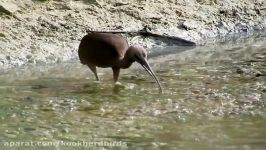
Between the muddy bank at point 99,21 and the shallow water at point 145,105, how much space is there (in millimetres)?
497

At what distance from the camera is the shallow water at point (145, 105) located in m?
4.30

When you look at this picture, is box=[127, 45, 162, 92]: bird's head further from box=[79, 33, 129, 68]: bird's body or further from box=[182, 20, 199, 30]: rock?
box=[182, 20, 199, 30]: rock

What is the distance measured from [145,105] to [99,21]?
3.66 m

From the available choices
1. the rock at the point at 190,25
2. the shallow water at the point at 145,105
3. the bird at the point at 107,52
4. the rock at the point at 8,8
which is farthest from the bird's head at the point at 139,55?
the rock at the point at 190,25

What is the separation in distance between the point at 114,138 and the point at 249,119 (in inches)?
37.8

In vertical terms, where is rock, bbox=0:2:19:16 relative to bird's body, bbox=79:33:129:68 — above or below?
below

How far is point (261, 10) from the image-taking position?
1062 cm

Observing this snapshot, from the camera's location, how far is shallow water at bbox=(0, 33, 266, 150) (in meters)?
4.30

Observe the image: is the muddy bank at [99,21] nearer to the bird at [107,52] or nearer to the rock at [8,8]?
the rock at [8,8]

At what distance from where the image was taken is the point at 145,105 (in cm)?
528

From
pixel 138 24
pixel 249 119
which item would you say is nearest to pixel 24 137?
pixel 249 119

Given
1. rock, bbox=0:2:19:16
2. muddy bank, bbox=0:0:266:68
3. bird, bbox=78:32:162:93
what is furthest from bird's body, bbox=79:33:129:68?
rock, bbox=0:2:19:16

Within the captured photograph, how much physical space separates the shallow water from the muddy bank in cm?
50

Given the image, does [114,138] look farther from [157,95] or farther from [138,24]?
[138,24]
